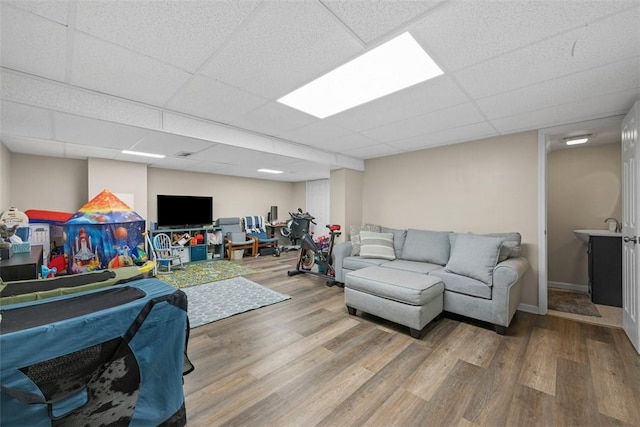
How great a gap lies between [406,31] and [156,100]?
Answer: 223cm

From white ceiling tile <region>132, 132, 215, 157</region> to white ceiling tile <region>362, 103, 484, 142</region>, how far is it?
2218 millimetres

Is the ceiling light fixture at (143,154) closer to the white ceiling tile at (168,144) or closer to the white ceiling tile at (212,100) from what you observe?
the white ceiling tile at (168,144)

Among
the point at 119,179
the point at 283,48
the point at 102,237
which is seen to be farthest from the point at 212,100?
the point at 119,179

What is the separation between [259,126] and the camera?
3.10m

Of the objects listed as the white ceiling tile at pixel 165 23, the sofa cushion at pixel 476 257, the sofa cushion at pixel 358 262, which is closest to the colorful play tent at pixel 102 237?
the white ceiling tile at pixel 165 23

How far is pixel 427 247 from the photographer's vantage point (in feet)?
12.0

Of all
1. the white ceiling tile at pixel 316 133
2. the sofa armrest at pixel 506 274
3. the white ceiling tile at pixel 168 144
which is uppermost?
the white ceiling tile at pixel 316 133

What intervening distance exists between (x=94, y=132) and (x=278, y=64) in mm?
2447

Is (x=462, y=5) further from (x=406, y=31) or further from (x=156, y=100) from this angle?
(x=156, y=100)

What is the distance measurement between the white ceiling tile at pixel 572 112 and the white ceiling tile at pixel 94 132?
406cm

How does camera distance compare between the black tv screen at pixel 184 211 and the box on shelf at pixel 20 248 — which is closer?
the box on shelf at pixel 20 248

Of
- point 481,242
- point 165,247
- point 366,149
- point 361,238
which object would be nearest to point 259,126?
point 366,149

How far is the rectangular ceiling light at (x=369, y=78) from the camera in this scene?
1648 mm

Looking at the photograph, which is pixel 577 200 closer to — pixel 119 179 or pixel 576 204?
pixel 576 204
